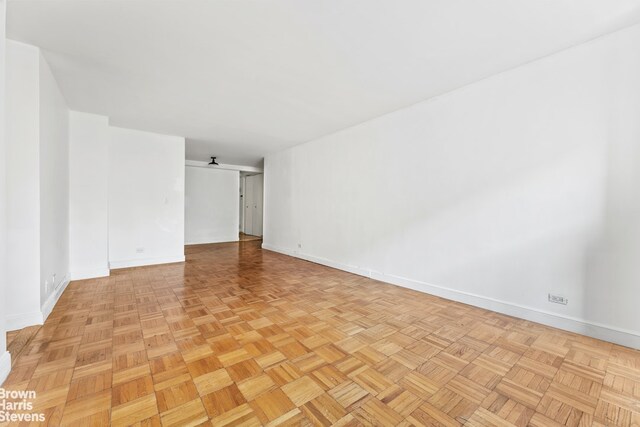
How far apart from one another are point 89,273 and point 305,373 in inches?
153

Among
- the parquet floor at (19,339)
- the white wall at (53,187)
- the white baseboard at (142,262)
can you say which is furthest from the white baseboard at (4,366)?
the white baseboard at (142,262)

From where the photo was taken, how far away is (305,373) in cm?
166

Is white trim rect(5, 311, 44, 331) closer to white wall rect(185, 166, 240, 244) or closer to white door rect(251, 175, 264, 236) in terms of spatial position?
white wall rect(185, 166, 240, 244)

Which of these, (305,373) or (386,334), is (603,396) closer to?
(386,334)

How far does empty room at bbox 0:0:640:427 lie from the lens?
5.00ft

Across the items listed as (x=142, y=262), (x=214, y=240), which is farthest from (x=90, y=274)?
(x=214, y=240)

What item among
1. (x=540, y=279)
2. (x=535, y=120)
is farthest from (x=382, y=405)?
(x=535, y=120)

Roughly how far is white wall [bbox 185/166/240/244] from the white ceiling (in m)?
3.81

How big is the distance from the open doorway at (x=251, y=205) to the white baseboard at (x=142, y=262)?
3500 mm

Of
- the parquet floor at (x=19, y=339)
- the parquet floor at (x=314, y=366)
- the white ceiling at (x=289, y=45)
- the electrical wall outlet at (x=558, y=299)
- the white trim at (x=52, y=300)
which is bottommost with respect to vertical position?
the parquet floor at (x=19, y=339)

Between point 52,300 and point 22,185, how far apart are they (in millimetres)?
1234

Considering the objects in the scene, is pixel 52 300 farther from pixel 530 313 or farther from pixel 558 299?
pixel 558 299

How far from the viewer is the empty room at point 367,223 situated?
5.00 ft

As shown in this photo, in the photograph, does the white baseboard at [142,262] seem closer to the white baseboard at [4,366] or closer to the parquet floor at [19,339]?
the parquet floor at [19,339]
